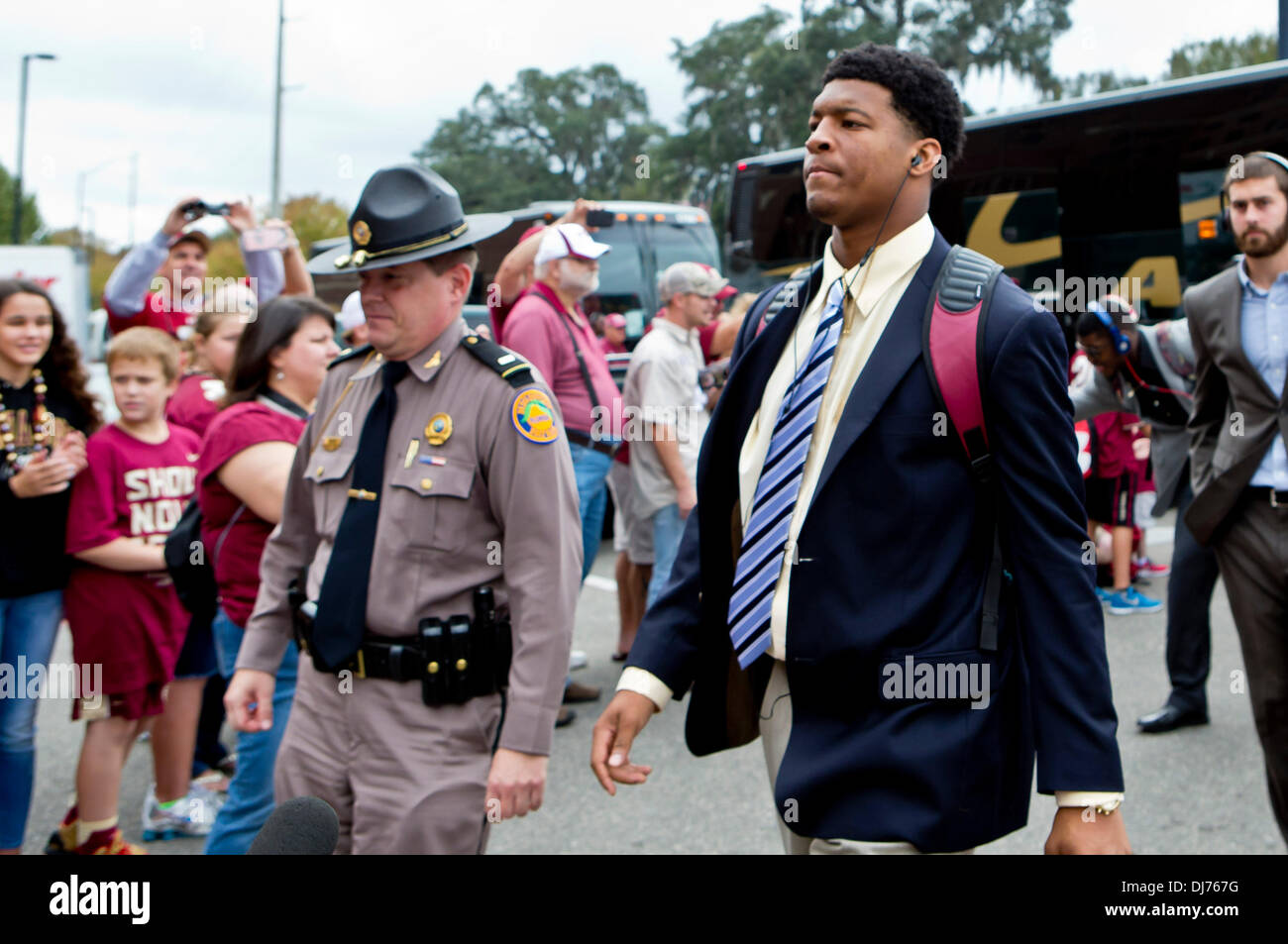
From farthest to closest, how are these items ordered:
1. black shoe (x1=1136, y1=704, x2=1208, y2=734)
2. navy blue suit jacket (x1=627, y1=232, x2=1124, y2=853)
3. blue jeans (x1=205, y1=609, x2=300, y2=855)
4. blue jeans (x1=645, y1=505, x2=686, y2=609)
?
blue jeans (x1=645, y1=505, x2=686, y2=609) → black shoe (x1=1136, y1=704, x2=1208, y2=734) → blue jeans (x1=205, y1=609, x2=300, y2=855) → navy blue suit jacket (x1=627, y1=232, x2=1124, y2=853)

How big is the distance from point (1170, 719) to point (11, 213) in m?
68.5

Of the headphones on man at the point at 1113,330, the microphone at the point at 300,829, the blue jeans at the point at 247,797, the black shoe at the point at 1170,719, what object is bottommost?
the black shoe at the point at 1170,719

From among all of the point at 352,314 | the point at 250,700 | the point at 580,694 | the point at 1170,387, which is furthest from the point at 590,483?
the point at 250,700

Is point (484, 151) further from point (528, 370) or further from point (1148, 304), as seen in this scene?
point (528, 370)

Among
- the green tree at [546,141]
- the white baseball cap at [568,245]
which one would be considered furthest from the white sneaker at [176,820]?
the green tree at [546,141]

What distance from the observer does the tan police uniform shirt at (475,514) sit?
2.57 m

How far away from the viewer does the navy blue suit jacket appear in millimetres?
1831

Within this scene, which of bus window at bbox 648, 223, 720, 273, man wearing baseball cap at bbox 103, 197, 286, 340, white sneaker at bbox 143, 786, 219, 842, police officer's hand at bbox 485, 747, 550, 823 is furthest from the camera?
bus window at bbox 648, 223, 720, 273

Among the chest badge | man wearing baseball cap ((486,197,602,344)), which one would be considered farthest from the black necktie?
man wearing baseball cap ((486,197,602,344))

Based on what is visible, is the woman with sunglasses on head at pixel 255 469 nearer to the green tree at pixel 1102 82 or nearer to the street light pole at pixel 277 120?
the street light pole at pixel 277 120

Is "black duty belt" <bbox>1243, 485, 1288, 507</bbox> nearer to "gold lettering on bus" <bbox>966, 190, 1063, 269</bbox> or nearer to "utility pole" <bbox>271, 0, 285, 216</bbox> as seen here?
"gold lettering on bus" <bbox>966, 190, 1063, 269</bbox>

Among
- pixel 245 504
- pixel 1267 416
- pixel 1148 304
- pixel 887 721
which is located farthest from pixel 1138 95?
pixel 887 721

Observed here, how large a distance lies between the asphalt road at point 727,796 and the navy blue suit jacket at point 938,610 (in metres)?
2.39

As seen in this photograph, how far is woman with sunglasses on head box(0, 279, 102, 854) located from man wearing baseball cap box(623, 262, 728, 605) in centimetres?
285
